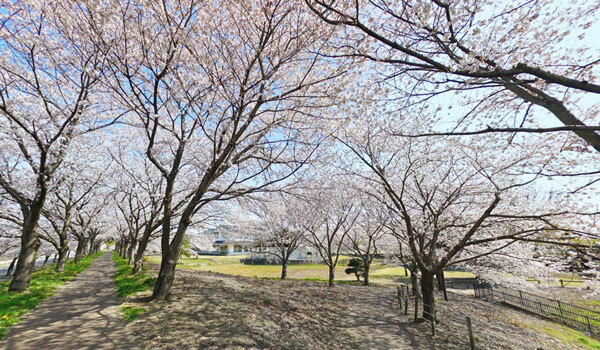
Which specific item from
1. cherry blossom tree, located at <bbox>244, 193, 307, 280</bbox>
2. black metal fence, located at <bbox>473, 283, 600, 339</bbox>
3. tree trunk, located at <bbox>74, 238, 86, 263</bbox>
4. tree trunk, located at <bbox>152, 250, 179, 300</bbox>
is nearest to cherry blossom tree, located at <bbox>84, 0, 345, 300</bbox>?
tree trunk, located at <bbox>152, 250, 179, 300</bbox>

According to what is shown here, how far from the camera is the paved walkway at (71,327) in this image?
16.1ft

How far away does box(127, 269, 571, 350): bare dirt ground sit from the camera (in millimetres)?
5574

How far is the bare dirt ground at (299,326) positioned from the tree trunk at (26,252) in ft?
17.3

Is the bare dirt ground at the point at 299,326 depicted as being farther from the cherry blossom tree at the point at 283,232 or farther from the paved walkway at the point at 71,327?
the cherry blossom tree at the point at 283,232

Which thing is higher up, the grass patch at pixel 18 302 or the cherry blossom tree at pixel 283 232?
the cherry blossom tree at pixel 283 232

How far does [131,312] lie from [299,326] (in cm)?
483

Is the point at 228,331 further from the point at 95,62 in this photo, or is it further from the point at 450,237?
the point at 450,237

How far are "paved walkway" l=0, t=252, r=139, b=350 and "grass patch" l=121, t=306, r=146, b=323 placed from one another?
0.43 feet

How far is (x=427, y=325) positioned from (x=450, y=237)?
544 centimetres

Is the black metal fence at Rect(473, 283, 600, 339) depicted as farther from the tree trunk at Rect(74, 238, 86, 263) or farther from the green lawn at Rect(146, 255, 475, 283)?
the tree trunk at Rect(74, 238, 86, 263)

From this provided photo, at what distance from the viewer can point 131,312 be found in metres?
6.57

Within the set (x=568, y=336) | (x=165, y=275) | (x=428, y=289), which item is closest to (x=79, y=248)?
(x=165, y=275)

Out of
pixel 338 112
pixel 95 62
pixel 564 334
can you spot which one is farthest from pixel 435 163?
pixel 95 62

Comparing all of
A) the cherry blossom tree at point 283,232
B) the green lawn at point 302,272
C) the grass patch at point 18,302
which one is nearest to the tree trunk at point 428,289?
the cherry blossom tree at point 283,232
